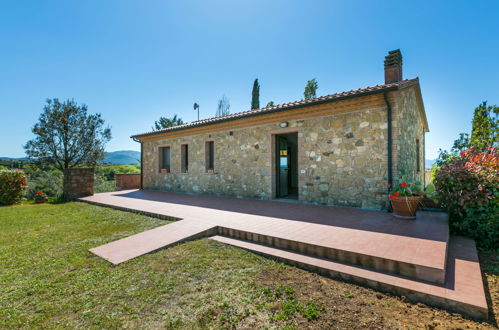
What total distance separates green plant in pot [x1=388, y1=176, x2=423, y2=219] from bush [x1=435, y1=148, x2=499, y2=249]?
1.61ft

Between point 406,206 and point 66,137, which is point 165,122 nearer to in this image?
point 66,137

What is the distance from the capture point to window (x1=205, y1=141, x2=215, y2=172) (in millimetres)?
9734

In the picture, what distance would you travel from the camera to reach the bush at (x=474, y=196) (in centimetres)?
375

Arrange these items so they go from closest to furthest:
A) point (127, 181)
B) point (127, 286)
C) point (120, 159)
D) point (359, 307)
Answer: point (359, 307) < point (127, 286) < point (127, 181) < point (120, 159)

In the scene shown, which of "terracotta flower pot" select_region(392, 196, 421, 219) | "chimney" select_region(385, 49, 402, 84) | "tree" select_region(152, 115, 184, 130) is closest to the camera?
"terracotta flower pot" select_region(392, 196, 421, 219)

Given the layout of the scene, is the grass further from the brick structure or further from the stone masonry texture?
the brick structure

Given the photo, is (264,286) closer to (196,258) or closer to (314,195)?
(196,258)

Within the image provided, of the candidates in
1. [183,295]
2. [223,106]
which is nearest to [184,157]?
[183,295]

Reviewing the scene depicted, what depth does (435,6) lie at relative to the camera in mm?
7074

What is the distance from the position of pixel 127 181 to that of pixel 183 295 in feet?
41.2

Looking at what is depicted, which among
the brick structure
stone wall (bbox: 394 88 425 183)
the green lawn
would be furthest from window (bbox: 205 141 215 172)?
stone wall (bbox: 394 88 425 183)

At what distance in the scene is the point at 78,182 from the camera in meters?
9.85

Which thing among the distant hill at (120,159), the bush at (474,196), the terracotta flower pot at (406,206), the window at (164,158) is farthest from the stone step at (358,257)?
the distant hill at (120,159)

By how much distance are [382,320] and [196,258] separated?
232 centimetres
